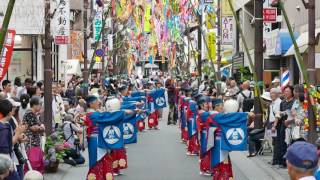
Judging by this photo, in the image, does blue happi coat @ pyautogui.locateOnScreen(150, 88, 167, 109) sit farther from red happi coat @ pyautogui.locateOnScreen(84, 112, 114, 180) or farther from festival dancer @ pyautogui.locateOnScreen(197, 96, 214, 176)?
red happi coat @ pyautogui.locateOnScreen(84, 112, 114, 180)

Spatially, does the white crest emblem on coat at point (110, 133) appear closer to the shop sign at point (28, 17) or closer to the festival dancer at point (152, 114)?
the shop sign at point (28, 17)

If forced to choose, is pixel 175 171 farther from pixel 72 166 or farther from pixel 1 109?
pixel 1 109

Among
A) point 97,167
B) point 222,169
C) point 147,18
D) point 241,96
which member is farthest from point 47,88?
point 147,18

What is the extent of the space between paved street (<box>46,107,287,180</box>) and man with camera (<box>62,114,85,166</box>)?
0.58 ft

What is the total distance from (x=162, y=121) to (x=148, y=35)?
43.9m

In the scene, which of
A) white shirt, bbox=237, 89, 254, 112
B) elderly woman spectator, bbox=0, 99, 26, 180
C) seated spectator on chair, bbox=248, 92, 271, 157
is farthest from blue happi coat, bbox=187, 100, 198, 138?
elderly woman spectator, bbox=0, 99, 26, 180

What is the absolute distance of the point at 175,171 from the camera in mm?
14195

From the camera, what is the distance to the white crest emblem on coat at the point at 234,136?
11305mm

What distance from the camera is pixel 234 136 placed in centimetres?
1134

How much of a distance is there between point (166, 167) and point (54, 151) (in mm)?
2736

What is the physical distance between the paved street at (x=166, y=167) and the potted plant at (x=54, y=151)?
0.67 ft

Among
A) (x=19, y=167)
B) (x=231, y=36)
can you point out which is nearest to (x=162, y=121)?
(x=231, y=36)

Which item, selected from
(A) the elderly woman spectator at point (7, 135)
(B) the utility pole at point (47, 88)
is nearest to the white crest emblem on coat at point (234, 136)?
(A) the elderly woman spectator at point (7, 135)

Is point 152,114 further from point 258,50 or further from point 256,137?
point 256,137
